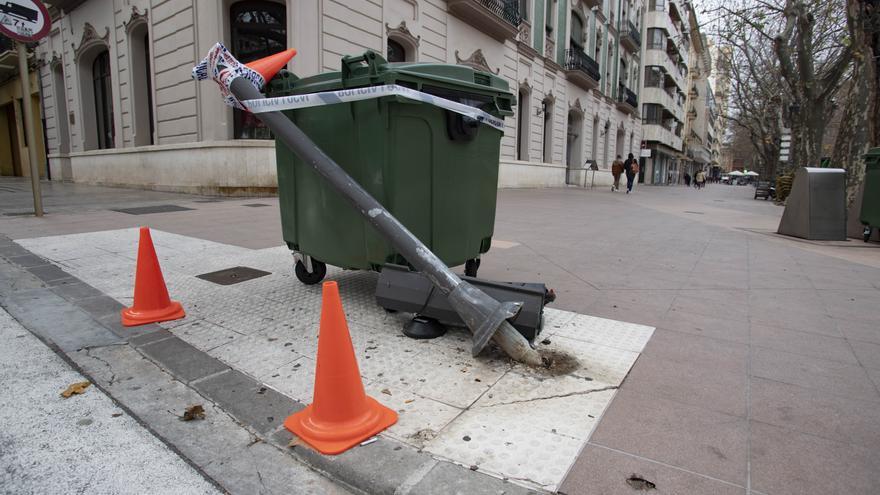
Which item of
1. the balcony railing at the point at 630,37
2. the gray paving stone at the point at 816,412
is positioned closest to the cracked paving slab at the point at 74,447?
the gray paving stone at the point at 816,412

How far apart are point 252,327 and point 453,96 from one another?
1937 mm

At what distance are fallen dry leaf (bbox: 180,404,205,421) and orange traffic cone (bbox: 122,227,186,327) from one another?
4.22ft

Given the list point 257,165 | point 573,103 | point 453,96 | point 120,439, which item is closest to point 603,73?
point 573,103

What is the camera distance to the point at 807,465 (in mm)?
1774

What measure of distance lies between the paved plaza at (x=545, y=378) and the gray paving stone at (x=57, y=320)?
18 millimetres

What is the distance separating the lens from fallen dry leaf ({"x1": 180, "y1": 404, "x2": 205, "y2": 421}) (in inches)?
80.7

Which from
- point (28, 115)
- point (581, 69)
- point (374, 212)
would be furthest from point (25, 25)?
point (581, 69)

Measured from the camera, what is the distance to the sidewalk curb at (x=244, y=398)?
1669 mm

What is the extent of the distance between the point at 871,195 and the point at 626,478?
340 inches

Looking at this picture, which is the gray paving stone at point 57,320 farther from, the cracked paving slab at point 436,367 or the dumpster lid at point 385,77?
the dumpster lid at point 385,77

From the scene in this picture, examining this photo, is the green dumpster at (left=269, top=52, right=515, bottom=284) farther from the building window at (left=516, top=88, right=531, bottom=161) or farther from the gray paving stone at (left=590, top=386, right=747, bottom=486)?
the building window at (left=516, top=88, right=531, bottom=161)

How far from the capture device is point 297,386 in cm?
233

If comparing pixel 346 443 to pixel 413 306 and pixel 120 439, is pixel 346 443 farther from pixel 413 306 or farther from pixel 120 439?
Result: pixel 413 306

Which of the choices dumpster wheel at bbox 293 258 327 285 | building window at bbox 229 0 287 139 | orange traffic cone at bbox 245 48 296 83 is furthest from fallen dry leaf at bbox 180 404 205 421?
building window at bbox 229 0 287 139
